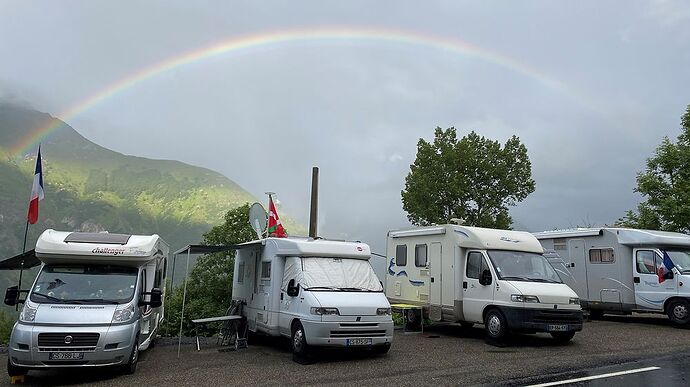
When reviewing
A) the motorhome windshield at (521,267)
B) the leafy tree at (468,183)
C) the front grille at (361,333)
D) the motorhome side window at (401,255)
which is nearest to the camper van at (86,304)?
the front grille at (361,333)

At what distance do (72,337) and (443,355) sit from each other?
6.87 metres

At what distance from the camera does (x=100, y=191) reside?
140375 millimetres

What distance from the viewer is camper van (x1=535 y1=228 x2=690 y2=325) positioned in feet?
50.0

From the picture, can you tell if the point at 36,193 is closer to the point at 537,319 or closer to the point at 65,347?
the point at 65,347

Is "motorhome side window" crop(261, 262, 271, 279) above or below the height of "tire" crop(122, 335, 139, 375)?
above

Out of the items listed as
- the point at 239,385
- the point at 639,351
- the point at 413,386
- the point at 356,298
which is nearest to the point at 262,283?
the point at 356,298

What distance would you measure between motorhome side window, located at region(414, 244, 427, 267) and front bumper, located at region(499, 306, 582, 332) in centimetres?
332

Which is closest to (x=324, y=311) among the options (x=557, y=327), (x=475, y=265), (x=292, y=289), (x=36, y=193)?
(x=292, y=289)

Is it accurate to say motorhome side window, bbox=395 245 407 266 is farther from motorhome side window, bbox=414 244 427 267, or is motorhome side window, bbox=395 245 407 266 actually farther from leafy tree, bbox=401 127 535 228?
leafy tree, bbox=401 127 535 228

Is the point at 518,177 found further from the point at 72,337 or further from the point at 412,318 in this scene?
the point at 72,337

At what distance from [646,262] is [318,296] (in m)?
11.0

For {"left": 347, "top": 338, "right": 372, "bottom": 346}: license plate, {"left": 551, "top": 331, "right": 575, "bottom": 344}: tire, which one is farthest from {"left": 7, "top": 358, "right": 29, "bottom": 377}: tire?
{"left": 551, "top": 331, "right": 575, "bottom": 344}: tire

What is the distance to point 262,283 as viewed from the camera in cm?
1241

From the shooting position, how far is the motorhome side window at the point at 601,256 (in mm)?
16672
